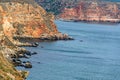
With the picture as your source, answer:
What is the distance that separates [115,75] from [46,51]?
40.8m

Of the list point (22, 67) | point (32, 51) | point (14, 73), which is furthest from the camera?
point (32, 51)

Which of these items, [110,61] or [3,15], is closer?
[110,61]

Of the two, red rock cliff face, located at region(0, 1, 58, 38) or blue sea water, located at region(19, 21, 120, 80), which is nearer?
blue sea water, located at region(19, 21, 120, 80)

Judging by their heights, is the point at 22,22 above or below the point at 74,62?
above

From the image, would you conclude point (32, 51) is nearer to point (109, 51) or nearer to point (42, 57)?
point (42, 57)

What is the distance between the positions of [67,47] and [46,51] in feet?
64.1

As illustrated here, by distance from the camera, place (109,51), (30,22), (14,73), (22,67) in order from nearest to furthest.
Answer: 1. (14,73)
2. (22,67)
3. (109,51)
4. (30,22)

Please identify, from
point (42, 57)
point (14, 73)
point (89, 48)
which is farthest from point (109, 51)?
point (14, 73)

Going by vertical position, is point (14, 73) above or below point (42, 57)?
above

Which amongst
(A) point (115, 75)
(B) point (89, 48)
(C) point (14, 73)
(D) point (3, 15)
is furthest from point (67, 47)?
(C) point (14, 73)

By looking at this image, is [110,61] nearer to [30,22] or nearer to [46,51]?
[46,51]

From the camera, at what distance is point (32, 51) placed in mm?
150625

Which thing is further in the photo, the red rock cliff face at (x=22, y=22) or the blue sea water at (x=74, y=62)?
the red rock cliff face at (x=22, y=22)

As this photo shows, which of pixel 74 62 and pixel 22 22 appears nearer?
pixel 74 62
